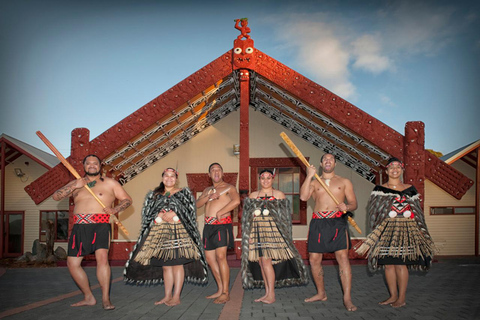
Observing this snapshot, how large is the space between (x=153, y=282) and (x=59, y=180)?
408 centimetres

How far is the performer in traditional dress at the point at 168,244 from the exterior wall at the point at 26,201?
26.4 feet

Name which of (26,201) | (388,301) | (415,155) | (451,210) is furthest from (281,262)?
(26,201)

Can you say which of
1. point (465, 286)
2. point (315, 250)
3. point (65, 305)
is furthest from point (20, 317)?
point (465, 286)

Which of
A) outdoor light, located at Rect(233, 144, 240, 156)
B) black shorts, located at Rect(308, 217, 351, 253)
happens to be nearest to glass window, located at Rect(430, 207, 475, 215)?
outdoor light, located at Rect(233, 144, 240, 156)

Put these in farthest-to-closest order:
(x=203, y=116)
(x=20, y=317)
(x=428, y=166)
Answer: (x=203, y=116) < (x=428, y=166) < (x=20, y=317)

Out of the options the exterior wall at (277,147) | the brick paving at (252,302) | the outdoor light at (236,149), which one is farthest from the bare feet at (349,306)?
the outdoor light at (236,149)

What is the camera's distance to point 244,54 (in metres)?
8.27

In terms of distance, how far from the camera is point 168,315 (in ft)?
14.0

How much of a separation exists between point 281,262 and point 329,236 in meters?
0.99

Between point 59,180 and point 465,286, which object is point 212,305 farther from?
point 59,180

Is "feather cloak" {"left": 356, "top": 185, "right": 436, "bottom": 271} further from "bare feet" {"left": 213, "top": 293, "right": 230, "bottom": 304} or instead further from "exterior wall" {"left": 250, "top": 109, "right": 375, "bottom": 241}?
"exterior wall" {"left": 250, "top": 109, "right": 375, "bottom": 241}

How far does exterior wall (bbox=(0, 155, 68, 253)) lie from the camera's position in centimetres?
1221

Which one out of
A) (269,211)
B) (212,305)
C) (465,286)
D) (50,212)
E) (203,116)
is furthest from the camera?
(50,212)

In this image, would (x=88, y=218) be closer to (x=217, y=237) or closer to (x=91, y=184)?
(x=91, y=184)
